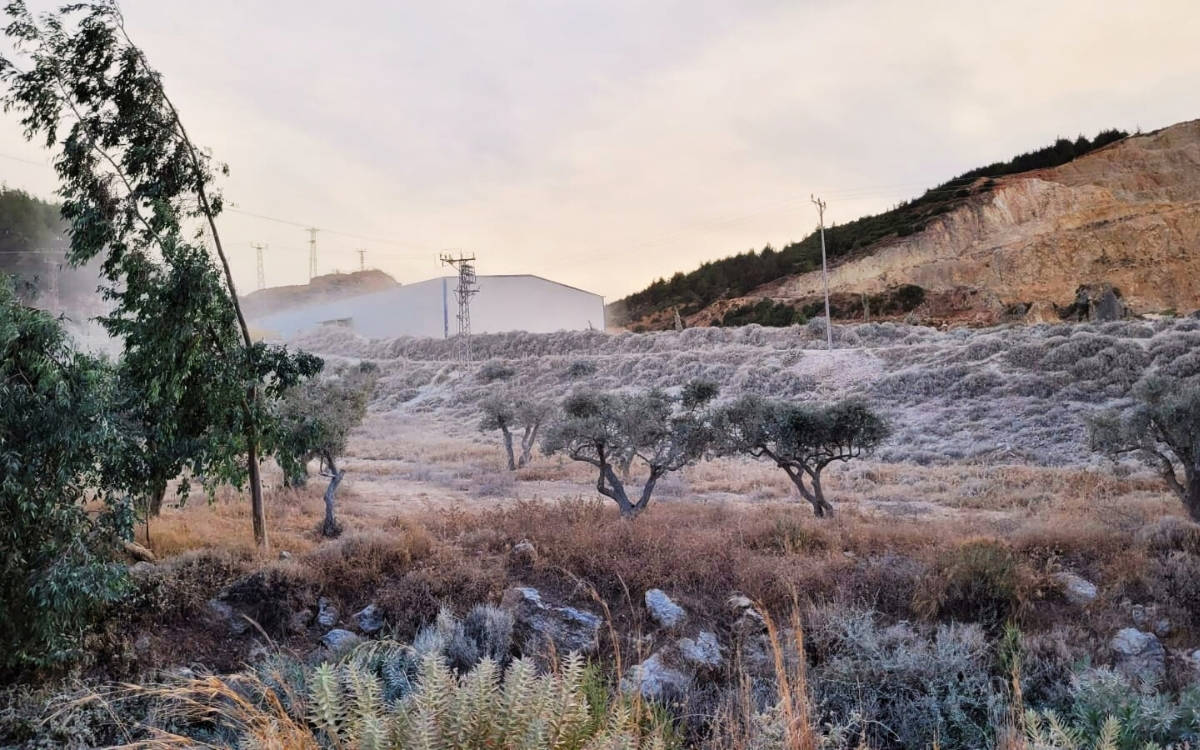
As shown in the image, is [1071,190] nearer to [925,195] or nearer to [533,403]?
[925,195]

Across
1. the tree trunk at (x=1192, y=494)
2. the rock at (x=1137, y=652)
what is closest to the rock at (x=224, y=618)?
the rock at (x=1137, y=652)

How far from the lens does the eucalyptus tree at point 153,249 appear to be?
27.3ft

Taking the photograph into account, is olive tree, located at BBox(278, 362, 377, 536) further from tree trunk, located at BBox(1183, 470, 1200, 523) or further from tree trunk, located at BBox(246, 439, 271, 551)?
tree trunk, located at BBox(1183, 470, 1200, 523)

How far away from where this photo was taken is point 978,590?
752 centimetres

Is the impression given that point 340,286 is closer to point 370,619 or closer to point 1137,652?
point 370,619

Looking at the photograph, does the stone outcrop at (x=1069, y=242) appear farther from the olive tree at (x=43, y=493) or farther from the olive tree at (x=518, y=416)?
the olive tree at (x=43, y=493)

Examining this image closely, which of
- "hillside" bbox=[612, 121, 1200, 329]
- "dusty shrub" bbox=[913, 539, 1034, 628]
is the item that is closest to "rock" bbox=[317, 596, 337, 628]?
"dusty shrub" bbox=[913, 539, 1034, 628]

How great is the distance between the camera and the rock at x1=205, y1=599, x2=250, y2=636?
7.59m

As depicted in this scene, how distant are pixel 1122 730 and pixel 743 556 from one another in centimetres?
498

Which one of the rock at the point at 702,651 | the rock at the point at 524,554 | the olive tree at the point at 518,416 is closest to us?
→ the rock at the point at 702,651

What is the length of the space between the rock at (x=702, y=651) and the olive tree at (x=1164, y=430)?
7.16 meters

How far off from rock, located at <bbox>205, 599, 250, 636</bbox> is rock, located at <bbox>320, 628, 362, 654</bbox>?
930 mm

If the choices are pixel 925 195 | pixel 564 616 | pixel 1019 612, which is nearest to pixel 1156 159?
pixel 925 195

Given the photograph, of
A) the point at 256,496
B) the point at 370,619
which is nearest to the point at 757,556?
the point at 370,619
